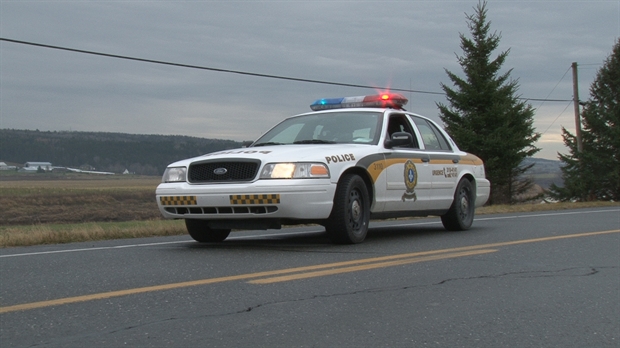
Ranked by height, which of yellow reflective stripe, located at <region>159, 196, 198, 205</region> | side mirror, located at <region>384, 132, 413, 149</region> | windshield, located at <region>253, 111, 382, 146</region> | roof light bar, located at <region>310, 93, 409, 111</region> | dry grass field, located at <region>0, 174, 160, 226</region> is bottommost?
dry grass field, located at <region>0, 174, 160, 226</region>

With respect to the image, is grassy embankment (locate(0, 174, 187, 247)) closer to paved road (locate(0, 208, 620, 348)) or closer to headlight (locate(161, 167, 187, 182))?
paved road (locate(0, 208, 620, 348))

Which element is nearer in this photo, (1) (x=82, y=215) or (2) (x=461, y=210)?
(2) (x=461, y=210)

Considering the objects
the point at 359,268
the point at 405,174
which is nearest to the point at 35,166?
the point at 405,174

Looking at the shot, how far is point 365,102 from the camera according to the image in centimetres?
1030

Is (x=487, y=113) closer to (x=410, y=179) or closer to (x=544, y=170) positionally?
(x=544, y=170)

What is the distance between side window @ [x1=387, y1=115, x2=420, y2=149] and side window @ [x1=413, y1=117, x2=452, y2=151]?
0.67 feet

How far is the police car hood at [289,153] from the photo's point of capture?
8070 millimetres

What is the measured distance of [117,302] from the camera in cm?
495

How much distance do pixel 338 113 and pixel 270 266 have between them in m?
3.61

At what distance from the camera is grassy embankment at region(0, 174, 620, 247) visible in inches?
396

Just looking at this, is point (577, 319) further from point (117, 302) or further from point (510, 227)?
point (510, 227)

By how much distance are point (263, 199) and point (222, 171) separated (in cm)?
58

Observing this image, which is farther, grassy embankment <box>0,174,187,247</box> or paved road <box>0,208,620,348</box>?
grassy embankment <box>0,174,187,247</box>

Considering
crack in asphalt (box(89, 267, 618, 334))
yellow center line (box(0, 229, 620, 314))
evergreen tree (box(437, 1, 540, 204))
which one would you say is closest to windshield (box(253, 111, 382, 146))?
yellow center line (box(0, 229, 620, 314))
